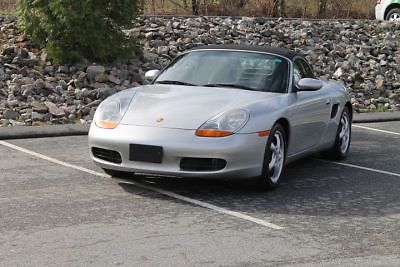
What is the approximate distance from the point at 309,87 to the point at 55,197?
2921 mm

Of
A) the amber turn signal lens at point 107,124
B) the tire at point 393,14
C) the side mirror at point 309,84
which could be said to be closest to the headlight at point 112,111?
the amber turn signal lens at point 107,124

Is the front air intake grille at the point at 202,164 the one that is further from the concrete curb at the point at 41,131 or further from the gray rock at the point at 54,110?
the gray rock at the point at 54,110

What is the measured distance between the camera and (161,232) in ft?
20.5

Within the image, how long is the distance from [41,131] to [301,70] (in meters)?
3.68

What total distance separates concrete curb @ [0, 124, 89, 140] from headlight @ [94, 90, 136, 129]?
9.33 ft

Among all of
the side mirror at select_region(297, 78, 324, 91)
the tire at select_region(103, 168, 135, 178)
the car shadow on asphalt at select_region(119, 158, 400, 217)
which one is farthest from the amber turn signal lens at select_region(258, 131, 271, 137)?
the tire at select_region(103, 168, 135, 178)

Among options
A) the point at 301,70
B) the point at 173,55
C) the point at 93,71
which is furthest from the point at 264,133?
the point at 173,55

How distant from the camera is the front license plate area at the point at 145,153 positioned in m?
7.36

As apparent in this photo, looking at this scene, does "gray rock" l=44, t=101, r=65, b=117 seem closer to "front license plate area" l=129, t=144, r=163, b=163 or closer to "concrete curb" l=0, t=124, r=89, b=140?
"concrete curb" l=0, t=124, r=89, b=140

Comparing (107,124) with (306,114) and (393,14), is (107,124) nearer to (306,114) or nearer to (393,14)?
(306,114)

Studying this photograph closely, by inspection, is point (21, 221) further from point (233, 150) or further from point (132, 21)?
point (132, 21)

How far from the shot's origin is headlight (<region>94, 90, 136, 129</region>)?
7727 millimetres

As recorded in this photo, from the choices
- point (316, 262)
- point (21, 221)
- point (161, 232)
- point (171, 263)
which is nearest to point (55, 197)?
point (21, 221)

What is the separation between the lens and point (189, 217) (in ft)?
22.2
